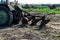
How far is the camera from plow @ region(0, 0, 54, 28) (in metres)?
11.0

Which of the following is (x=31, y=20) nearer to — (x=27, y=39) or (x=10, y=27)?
(x=10, y=27)

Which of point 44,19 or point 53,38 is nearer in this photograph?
point 53,38

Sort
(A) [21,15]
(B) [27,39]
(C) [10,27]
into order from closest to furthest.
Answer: (B) [27,39]
(C) [10,27]
(A) [21,15]

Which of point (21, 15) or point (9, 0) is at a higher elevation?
point (9, 0)

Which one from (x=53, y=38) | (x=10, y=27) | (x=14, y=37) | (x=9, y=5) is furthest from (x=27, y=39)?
(x=9, y=5)

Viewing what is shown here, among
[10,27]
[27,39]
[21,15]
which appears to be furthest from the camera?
[21,15]

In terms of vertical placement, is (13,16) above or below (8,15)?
below

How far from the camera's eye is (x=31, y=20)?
12.1 m

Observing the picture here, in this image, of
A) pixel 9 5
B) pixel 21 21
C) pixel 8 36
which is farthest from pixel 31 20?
pixel 8 36

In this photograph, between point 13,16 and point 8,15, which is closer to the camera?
point 8,15

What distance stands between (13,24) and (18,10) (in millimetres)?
836

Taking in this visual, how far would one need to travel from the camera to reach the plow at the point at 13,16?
11000 millimetres

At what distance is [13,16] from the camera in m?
11.5

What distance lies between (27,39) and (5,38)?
843 mm
